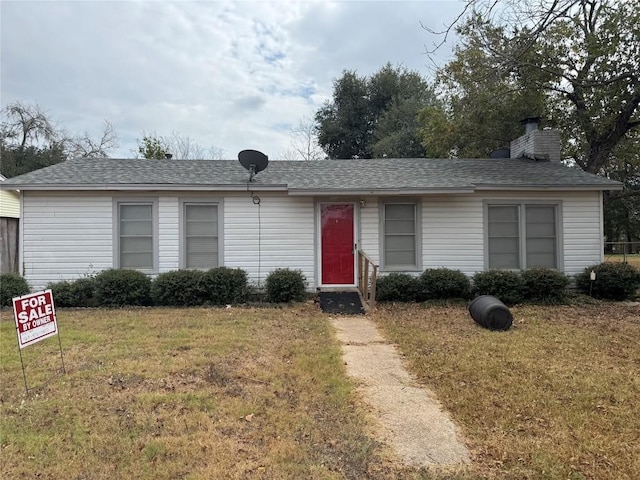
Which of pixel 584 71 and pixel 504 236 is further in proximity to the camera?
pixel 584 71

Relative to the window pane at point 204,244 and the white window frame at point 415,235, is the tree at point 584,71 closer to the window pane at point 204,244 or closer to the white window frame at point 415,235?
the white window frame at point 415,235

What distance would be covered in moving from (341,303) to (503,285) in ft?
11.8

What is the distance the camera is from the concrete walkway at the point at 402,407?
2.92 meters

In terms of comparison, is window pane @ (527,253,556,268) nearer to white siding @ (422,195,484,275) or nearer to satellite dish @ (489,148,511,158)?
white siding @ (422,195,484,275)

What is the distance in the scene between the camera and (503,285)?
29.1 ft

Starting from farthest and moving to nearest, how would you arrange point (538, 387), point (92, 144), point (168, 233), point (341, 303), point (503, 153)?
1. point (92, 144)
2. point (503, 153)
3. point (168, 233)
4. point (341, 303)
5. point (538, 387)

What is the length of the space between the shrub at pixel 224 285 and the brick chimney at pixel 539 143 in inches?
355

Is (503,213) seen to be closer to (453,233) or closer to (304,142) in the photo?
(453,233)

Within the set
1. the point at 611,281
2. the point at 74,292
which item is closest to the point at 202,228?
the point at 74,292

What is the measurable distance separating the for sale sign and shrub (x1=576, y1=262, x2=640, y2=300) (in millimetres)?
10471

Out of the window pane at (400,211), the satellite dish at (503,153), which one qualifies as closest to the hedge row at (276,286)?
the window pane at (400,211)

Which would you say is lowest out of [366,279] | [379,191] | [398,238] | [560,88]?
[366,279]

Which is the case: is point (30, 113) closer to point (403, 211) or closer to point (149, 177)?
point (149, 177)

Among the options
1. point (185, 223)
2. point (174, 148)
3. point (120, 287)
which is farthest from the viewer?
point (174, 148)
